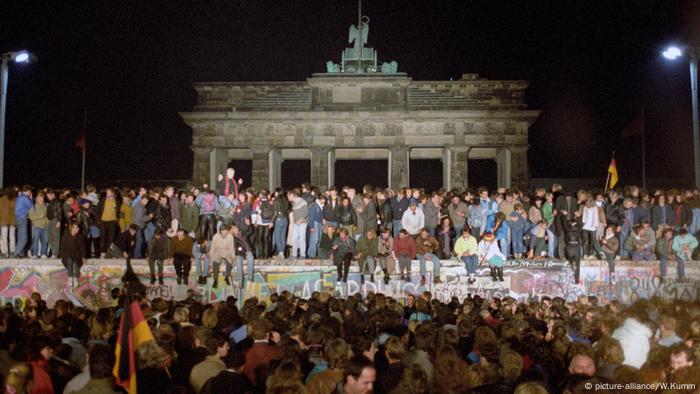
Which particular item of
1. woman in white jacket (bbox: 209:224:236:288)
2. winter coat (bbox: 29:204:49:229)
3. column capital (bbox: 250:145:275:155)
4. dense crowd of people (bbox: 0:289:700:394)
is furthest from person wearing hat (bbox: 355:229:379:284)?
column capital (bbox: 250:145:275:155)

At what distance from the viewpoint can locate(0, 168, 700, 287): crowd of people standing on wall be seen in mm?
20688

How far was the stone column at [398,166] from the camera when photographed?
38.1 meters

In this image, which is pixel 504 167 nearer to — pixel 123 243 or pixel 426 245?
pixel 426 245

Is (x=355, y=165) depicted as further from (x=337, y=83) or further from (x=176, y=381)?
(x=176, y=381)

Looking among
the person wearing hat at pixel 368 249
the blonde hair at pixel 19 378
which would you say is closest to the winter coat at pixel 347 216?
the person wearing hat at pixel 368 249

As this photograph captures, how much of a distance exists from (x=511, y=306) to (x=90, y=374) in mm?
9147

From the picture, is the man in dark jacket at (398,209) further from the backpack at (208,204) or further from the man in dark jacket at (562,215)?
the backpack at (208,204)

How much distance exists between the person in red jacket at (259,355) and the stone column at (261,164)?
2945 cm

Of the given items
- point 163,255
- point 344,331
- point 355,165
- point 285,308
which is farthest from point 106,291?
point 355,165

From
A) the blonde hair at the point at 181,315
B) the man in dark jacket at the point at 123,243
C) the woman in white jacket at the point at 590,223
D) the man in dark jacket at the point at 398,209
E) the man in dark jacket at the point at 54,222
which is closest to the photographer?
the blonde hair at the point at 181,315

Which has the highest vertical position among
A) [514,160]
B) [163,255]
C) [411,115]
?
[411,115]

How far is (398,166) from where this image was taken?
3844 cm

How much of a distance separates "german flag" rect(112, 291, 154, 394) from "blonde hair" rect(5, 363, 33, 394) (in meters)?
0.87

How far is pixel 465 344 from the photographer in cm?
1033
